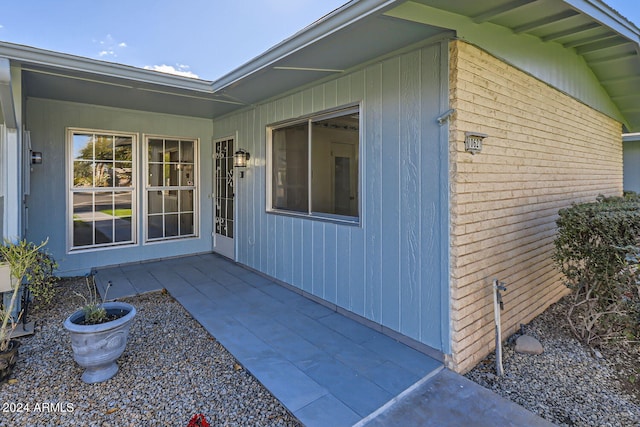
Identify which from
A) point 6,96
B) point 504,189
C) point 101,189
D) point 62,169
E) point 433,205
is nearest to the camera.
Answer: point 433,205

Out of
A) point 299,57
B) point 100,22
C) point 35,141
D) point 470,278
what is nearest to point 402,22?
point 299,57

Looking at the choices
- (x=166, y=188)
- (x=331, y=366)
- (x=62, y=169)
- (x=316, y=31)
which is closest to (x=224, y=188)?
(x=166, y=188)

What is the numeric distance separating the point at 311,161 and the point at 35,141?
3848 mm

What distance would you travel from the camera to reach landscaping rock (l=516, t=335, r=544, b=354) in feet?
9.86

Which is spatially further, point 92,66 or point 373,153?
point 92,66

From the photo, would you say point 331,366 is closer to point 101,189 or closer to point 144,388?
point 144,388

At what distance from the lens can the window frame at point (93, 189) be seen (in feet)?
16.5

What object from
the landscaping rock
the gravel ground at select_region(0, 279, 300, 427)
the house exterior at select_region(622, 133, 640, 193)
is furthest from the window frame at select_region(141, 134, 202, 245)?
the house exterior at select_region(622, 133, 640, 193)

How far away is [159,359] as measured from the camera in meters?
2.76

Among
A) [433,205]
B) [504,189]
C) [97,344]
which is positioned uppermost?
[504,189]

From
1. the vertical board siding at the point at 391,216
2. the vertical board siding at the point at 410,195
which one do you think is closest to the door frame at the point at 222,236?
the vertical board siding at the point at 391,216

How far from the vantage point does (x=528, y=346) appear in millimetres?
3021

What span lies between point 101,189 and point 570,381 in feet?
20.2

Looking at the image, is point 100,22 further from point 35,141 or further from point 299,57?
point 299,57
